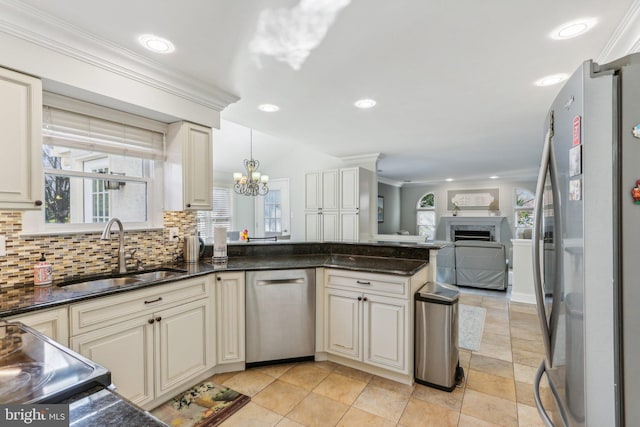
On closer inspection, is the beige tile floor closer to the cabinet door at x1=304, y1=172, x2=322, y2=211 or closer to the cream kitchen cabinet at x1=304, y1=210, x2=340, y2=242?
the cream kitchen cabinet at x1=304, y1=210, x2=340, y2=242

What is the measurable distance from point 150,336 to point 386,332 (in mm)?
1730

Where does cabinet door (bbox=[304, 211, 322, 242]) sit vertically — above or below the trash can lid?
above

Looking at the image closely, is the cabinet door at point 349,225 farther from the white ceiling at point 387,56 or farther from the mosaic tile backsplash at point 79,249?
the mosaic tile backsplash at point 79,249

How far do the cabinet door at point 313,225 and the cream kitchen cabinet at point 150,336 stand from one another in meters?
3.08

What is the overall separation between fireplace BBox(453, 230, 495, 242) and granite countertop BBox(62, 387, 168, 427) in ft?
30.3

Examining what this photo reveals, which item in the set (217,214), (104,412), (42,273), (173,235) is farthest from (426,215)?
(104,412)

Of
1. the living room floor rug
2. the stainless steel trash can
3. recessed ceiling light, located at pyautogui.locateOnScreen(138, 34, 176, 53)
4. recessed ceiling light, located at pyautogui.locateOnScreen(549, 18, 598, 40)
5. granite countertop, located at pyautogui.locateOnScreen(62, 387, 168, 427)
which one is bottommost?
the living room floor rug

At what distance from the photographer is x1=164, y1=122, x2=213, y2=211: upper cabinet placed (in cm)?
260

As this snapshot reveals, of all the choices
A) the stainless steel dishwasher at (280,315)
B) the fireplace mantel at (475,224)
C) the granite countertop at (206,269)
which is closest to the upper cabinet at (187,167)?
the granite countertop at (206,269)

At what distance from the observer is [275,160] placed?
708cm

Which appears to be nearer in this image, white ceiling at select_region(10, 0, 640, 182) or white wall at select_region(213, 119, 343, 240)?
white ceiling at select_region(10, 0, 640, 182)

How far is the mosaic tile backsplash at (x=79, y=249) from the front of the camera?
1845mm

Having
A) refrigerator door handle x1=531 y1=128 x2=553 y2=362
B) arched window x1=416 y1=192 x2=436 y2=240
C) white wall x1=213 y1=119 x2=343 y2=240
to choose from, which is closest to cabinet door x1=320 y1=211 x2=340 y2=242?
white wall x1=213 y1=119 x2=343 y2=240

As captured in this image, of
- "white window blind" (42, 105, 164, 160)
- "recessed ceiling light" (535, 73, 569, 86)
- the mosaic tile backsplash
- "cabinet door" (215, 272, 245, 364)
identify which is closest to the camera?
the mosaic tile backsplash
